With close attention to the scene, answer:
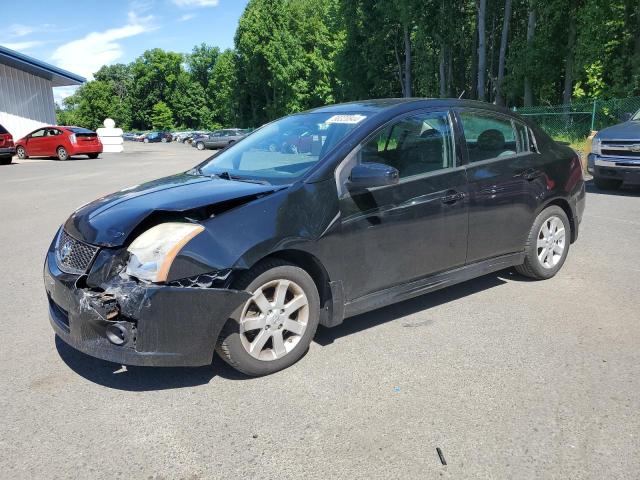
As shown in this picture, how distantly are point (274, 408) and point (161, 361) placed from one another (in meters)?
0.69

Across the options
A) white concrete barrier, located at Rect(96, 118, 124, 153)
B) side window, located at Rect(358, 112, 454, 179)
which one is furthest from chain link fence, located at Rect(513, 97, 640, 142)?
white concrete barrier, located at Rect(96, 118, 124, 153)

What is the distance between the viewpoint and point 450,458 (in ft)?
8.51

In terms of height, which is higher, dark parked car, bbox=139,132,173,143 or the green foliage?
the green foliage

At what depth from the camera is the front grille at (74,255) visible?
10.8 feet

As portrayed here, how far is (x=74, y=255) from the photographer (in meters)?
3.43

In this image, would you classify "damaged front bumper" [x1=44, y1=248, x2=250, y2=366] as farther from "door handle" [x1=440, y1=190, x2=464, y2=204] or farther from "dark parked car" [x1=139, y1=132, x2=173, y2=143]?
"dark parked car" [x1=139, y1=132, x2=173, y2=143]

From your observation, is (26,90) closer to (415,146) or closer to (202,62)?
(415,146)

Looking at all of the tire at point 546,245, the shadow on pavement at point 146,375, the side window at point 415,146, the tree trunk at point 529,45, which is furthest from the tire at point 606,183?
the tree trunk at point 529,45

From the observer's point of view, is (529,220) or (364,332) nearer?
(364,332)

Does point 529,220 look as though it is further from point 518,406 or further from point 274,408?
point 274,408

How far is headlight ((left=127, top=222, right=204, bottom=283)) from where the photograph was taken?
302cm

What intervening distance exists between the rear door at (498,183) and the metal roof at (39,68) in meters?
31.0

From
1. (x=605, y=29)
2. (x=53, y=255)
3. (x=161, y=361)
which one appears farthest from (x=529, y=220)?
(x=605, y=29)

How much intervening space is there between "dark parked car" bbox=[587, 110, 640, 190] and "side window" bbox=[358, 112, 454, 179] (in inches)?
283
